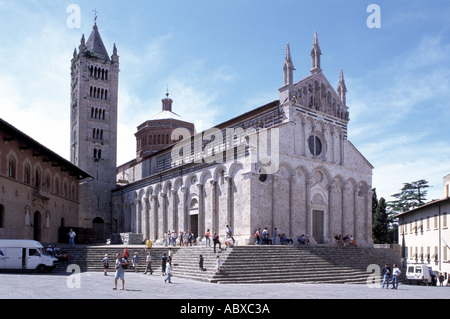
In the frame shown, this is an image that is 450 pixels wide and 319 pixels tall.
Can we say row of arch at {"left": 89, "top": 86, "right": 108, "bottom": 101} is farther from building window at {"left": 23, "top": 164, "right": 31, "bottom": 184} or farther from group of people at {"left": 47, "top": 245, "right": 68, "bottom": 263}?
group of people at {"left": 47, "top": 245, "right": 68, "bottom": 263}

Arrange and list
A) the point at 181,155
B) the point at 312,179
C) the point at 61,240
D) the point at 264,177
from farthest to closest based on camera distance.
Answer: the point at 181,155 < the point at 61,240 < the point at 312,179 < the point at 264,177

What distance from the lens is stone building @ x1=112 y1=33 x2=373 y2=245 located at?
3284cm

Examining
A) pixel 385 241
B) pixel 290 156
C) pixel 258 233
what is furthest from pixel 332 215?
pixel 385 241

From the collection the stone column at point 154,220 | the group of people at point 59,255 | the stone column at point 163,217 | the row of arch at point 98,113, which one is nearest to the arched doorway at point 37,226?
the group of people at point 59,255

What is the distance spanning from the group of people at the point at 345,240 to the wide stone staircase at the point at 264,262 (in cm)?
283

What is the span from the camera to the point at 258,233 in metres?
30.3

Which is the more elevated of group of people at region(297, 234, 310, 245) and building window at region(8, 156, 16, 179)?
building window at region(8, 156, 16, 179)

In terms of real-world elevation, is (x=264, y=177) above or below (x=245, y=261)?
above

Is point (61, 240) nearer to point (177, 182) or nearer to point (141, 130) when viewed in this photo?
point (177, 182)

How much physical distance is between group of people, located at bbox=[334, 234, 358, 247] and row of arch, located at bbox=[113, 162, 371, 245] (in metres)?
0.61

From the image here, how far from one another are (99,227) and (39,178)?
651 inches

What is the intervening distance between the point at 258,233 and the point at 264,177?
4624 mm

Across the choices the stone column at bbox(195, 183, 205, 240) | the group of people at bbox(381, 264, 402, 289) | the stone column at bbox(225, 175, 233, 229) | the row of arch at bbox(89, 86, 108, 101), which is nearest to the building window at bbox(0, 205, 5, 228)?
the stone column at bbox(195, 183, 205, 240)

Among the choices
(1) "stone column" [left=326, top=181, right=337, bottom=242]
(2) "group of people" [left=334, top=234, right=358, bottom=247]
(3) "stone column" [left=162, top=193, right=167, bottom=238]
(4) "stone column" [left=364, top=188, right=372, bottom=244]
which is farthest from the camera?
(3) "stone column" [left=162, top=193, right=167, bottom=238]
